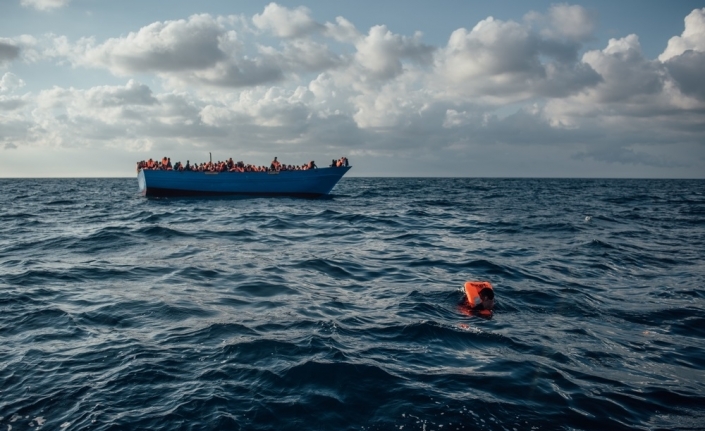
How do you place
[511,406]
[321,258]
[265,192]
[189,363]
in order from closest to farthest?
[511,406], [189,363], [321,258], [265,192]

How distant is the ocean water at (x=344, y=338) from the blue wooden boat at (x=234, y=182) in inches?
960

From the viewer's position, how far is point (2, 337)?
7.60m

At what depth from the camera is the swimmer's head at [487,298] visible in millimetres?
9633

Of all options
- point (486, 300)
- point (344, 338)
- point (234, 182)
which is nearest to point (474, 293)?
point (486, 300)

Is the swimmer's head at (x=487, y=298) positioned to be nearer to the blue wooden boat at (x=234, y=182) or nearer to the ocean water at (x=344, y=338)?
the ocean water at (x=344, y=338)

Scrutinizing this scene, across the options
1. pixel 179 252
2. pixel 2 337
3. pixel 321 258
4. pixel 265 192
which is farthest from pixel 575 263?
pixel 265 192

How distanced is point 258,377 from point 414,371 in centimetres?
226

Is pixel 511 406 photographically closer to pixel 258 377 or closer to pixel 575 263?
pixel 258 377

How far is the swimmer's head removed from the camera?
31.6 feet

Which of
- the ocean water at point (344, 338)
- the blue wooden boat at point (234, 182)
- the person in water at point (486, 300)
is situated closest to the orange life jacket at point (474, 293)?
the person in water at point (486, 300)

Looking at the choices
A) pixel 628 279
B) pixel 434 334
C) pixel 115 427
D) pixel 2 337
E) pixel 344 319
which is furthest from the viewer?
pixel 628 279

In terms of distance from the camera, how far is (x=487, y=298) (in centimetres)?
966

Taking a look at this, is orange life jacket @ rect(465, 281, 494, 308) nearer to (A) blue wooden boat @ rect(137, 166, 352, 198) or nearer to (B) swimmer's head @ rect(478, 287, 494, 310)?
(B) swimmer's head @ rect(478, 287, 494, 310)

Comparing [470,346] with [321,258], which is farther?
[321,258]
